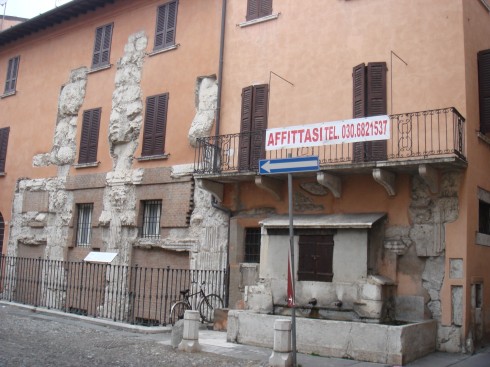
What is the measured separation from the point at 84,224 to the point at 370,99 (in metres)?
9.83

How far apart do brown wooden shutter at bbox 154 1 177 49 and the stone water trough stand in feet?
28.9

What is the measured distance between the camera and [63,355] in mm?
9016

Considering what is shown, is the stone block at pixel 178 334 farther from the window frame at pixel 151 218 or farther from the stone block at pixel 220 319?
the window frame at pixel 151 218

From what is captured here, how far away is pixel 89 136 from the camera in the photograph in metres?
17.1

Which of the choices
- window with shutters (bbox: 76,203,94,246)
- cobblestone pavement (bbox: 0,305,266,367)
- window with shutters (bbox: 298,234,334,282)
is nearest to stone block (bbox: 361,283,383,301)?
window with shutters (bbox: 298,234,334,282)

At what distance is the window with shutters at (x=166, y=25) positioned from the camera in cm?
1568

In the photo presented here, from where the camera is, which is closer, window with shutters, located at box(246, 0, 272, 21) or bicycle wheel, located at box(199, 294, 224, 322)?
bicycle wheel, located at box(199, 294, 224, 322)

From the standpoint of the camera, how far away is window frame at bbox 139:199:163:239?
1499cm

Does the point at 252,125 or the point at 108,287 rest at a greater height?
the point at 252,125

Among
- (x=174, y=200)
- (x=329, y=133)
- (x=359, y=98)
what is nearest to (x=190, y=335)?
(x=329, y=133)

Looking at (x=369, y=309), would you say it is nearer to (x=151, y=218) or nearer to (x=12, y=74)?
(x=151, y=218)

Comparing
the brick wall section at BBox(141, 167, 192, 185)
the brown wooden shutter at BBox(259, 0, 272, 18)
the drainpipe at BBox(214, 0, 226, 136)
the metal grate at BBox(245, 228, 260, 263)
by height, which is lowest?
the metal grate at BBox(245, 228, 260, 263)

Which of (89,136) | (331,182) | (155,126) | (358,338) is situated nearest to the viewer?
(358,338)

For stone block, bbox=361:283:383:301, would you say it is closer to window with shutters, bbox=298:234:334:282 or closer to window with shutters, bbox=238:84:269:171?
window with shutters, bbox=298:234:334:282
